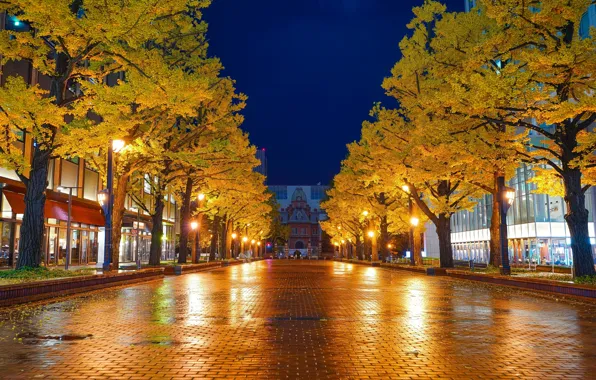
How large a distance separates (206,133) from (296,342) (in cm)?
2605

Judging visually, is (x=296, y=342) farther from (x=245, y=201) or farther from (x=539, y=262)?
(x=539, y=262)

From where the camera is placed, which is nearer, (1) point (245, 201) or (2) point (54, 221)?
(2) point (54, 221)

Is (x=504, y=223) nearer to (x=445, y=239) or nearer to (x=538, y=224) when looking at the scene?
(x=445, y=239)

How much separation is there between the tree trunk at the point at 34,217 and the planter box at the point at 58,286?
5.42 feet

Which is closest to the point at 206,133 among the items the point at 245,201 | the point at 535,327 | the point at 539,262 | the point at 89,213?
the point at 89,213

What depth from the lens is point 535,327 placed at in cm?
945

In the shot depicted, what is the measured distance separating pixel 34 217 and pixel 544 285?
51.4ft

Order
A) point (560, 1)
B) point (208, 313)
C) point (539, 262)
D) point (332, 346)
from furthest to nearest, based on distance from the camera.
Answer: point (539, 262) < point (560, 1) < point (208, 313) < point (332, 346)

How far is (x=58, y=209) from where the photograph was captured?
31.4 metres

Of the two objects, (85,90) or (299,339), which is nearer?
(299,339)

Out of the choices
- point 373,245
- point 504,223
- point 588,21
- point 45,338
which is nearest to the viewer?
point 45,338

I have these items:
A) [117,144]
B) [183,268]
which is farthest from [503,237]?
[183,268]

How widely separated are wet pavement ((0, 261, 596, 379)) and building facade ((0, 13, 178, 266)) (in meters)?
12.7

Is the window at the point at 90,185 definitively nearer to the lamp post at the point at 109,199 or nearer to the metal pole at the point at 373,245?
the lamp post at the point at 109,199
